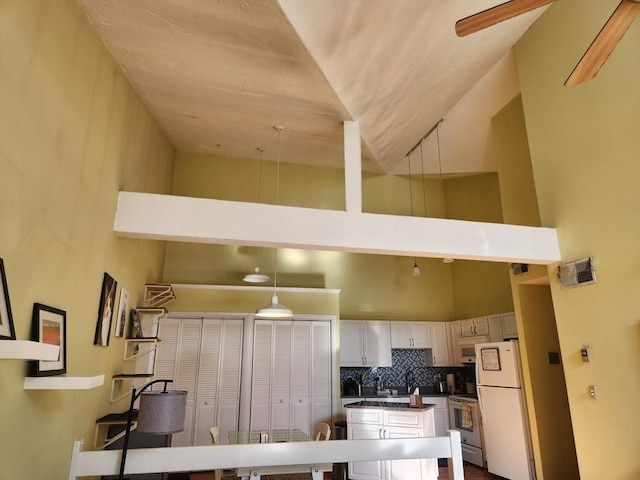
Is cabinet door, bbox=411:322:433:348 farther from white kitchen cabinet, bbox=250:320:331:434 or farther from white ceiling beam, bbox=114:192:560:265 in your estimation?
white ceiling beam, bbox=114:192:560:265

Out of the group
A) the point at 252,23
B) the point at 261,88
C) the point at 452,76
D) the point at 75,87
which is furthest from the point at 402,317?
the point at 75,87

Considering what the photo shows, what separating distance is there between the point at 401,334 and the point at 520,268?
8.50ft

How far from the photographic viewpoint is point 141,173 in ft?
15.0

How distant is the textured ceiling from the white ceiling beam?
1.29 m

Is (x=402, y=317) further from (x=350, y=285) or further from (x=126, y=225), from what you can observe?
(x=126, y=225)

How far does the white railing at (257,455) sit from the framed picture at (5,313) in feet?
2.35

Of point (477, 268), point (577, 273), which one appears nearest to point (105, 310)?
point (577, 273)

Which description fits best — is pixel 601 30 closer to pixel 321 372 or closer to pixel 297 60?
pixel 297 60

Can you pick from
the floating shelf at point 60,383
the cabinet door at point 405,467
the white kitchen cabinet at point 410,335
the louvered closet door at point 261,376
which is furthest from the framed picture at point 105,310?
the white kitchen cabinet at point 410,335

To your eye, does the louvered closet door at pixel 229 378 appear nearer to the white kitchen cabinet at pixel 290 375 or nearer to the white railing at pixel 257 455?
the white kitchen cabinet at pixel 290 375

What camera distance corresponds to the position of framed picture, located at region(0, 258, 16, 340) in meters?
2.02

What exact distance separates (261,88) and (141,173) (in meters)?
1.66

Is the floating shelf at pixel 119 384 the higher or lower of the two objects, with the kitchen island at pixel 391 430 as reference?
higher

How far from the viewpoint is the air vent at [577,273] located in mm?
3836
